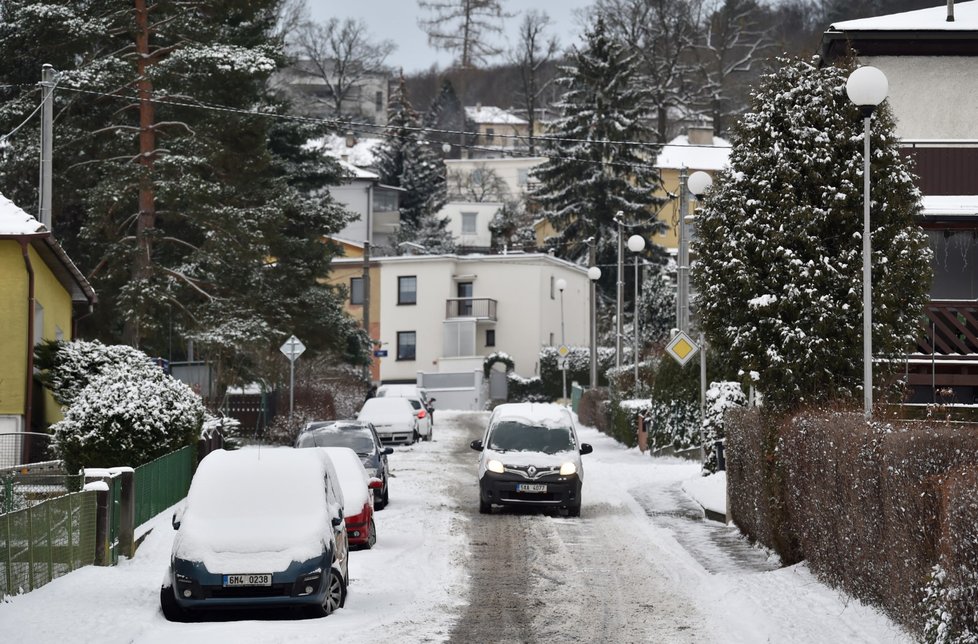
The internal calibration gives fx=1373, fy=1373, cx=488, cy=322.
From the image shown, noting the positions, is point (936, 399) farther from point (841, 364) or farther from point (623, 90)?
point (623, 90)

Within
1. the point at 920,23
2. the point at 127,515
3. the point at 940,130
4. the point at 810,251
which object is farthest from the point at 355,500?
the point at 920,23

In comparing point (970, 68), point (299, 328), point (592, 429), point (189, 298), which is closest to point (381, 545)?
point (970, 68)

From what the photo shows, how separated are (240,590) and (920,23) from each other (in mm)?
21385

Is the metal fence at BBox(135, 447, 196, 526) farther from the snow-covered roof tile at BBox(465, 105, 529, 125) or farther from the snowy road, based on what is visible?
the snow-covered roof tile at BBox(465, 105, 529, 125)

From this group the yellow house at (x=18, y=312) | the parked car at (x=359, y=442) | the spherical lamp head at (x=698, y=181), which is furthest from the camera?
the yellow house at (x=18, y=312)

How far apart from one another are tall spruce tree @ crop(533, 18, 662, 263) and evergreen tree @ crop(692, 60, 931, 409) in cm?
4852

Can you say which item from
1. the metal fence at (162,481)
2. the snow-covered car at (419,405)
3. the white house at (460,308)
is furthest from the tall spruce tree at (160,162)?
the white house at (460,308)

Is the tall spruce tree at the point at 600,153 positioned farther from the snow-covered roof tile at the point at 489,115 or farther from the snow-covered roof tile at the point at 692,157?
the snow-covered roof tile at the point at 489,115

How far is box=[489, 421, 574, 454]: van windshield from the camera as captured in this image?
24.4 m

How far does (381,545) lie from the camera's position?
19203 millimetres

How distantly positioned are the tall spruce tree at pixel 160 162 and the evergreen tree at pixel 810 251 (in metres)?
19.1

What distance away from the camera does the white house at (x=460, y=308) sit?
266 ft

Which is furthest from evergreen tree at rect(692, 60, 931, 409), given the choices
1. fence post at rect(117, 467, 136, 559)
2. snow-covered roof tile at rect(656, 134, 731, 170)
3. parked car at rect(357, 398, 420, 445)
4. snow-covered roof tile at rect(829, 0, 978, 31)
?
snow-covered roof tile at rect(656, 134, 731, 170)

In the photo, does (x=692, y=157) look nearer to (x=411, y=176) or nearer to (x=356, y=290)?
(x=356, y=290)
